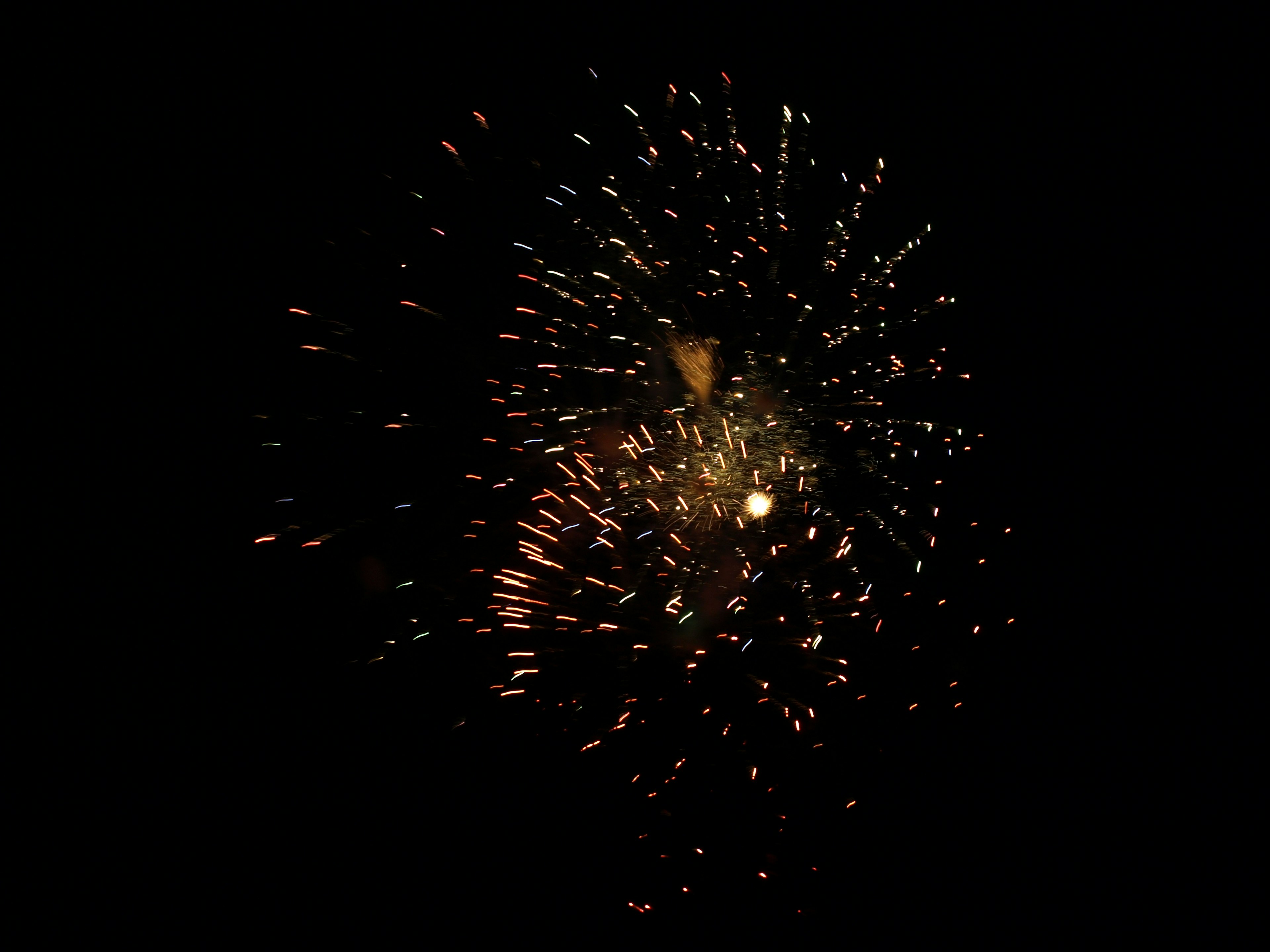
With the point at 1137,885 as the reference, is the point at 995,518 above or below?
above

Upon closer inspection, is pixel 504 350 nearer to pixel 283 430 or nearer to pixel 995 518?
pixel 283 430

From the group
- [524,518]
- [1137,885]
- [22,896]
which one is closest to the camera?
[22,896]

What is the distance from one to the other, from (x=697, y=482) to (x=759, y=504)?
12cm

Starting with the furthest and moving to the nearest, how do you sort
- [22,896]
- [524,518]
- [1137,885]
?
[1137,885] < [524,518] < [22,896]

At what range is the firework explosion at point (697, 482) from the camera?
1.16 metres

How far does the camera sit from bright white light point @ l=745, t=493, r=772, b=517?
1194 mm

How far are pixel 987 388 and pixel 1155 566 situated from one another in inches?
20.5

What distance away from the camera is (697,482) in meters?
1.21

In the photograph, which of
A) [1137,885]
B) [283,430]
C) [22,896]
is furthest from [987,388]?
[22,896]

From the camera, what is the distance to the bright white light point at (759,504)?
119 centimetres

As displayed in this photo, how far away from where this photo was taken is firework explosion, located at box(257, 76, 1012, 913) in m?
1.16

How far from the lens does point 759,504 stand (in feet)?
3.92

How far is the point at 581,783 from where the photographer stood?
119cm

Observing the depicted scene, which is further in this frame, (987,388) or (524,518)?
(987,388)
